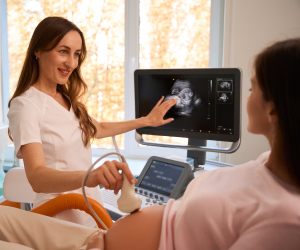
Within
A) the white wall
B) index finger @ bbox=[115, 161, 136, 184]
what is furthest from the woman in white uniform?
Result: the white wall

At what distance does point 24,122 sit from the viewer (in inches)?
46.3

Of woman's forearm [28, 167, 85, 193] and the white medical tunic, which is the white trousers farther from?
the white medical tunic

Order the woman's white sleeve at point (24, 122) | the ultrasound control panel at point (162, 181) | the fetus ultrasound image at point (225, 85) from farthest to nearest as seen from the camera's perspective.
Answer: the fetus ultrasound image at point (225, 85) → the ultrasound control panel at point (162, 181) → the woman's white sleeve at point (24, 122)

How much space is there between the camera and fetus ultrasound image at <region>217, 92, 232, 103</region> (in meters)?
1.44

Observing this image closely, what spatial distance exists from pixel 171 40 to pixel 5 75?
5.92 feet

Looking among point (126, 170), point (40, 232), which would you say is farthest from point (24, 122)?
point (126, 170)

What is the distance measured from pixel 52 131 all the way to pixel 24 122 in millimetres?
145

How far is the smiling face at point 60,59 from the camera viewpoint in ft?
4.39

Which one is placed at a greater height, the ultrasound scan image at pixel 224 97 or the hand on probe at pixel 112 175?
the ultrasound scan image at pixel 224 97

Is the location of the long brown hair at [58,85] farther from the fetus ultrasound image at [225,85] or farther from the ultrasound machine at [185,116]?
the fetus ultrasound image at [225,85]

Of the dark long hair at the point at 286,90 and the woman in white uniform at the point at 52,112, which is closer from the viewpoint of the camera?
the dark long hair at the point at 286,90

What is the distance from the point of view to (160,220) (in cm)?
82

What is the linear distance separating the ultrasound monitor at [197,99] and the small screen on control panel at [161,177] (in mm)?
255

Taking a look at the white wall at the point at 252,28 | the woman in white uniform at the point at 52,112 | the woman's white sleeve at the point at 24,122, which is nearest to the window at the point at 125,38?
the white wall at the point at 252,28
